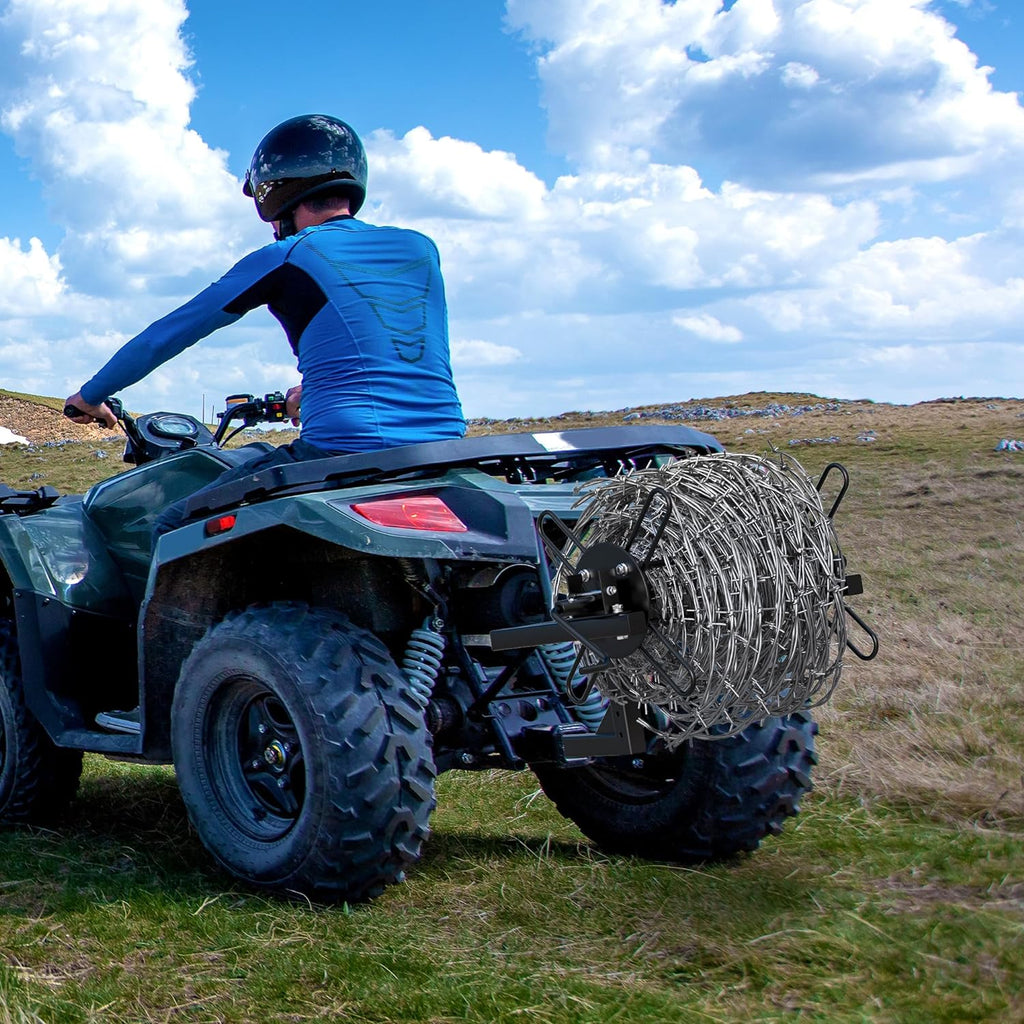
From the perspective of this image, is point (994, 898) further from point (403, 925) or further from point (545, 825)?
point (545, 825)

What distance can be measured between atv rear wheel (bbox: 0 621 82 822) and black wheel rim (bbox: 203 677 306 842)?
4.15 ft

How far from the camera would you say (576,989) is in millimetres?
2938

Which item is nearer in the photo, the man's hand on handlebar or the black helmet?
the black helmet

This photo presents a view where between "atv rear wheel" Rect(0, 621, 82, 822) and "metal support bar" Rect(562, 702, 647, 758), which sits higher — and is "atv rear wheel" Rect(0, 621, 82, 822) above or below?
below

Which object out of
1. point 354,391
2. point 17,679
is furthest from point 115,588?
point 354,391

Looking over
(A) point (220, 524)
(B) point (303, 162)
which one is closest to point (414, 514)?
(A) point (220, 524)

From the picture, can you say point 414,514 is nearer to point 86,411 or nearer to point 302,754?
point 302,754

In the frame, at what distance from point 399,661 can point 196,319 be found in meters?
1.33

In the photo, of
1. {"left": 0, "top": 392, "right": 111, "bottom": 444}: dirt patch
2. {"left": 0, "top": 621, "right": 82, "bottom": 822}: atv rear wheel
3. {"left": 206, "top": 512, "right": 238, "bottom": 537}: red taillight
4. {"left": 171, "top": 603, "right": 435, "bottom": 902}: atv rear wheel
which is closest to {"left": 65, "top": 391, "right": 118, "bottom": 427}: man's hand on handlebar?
{"left": 0, "top": 621, "right": 82, "bottom": 822}: atv rear wheel

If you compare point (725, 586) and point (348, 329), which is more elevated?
point (348, 329)

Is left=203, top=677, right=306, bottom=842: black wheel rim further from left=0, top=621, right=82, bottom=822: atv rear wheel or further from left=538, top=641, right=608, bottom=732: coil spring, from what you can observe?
left=0, top=621, right=82, bottom=822: atv rear wheel

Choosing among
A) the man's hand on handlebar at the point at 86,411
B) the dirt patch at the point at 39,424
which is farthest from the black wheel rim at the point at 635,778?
the dirt patch at the point at 39,424

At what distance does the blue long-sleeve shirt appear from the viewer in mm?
4141

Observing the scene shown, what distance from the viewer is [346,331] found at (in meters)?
4.15
